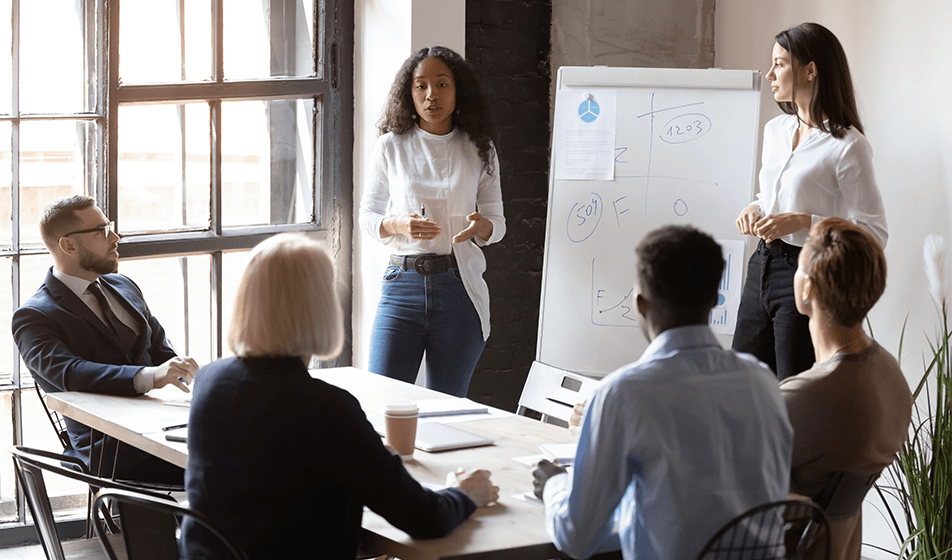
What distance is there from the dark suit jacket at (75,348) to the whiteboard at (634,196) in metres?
1.47

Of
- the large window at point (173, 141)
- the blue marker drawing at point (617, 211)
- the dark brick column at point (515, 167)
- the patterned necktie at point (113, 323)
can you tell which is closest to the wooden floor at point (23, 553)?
the large window at point (173, 141)

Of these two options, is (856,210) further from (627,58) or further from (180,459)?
(180,459)

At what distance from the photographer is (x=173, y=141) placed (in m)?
3.85

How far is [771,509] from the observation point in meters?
1.75

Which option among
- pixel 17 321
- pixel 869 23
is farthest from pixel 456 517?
pixel 869 23

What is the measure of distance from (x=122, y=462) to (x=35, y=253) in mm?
1027

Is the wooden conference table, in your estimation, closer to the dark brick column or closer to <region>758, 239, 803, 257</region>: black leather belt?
<region>758, 239, 803, 257</region>: black leather belt

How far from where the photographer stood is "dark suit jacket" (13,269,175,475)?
285 centimetres

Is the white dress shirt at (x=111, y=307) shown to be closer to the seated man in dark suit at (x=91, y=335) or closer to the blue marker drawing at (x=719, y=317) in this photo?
the seated man in dark suit at (x=91, y=335)

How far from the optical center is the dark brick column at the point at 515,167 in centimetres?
420

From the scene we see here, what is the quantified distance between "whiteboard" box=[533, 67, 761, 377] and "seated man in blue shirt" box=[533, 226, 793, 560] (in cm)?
198

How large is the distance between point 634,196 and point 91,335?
1949 mm

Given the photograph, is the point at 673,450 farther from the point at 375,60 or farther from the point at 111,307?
the point at 375,60

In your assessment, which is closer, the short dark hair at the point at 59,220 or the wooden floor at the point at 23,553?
the short dark hair at the point at 59,220
